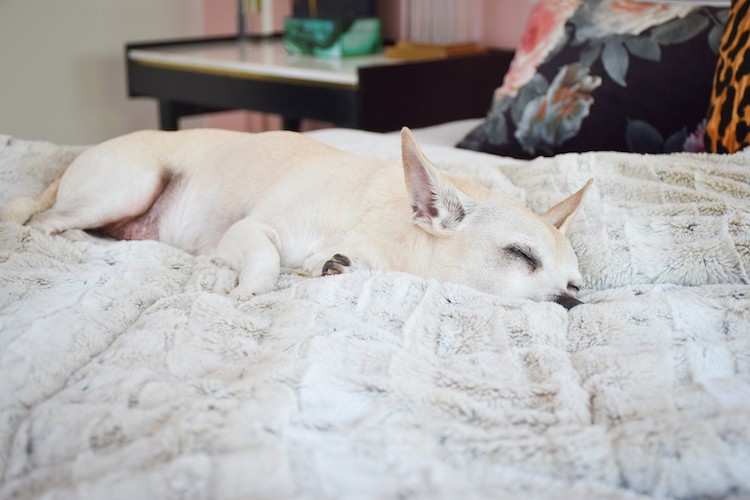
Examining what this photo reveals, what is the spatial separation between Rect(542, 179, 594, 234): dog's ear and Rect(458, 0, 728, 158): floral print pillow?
0.72 metres

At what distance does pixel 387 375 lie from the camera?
981 millimetres

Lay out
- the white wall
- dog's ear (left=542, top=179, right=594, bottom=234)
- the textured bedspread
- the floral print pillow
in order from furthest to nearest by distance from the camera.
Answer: the white wall, the floral print pillow, dog's ear (left=542, top=179, right=594, bottom=234), the textured bedspread

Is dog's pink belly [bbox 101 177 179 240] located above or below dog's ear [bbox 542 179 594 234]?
below

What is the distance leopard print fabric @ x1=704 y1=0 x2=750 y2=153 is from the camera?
1.74 m

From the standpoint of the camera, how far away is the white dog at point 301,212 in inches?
52.4

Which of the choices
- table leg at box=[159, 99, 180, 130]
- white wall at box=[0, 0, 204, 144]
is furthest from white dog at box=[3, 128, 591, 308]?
white wall at box=[0, 0, 204, 144]

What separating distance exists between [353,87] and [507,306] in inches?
74.9

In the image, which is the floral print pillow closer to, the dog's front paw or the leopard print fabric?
the leopard print fabric

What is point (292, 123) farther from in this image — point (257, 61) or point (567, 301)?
point (567, 301)

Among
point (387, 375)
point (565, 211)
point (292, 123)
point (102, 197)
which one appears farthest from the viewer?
point (292, 123)

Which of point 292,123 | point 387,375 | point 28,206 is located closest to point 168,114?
point 292,123

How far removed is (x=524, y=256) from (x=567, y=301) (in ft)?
0.35

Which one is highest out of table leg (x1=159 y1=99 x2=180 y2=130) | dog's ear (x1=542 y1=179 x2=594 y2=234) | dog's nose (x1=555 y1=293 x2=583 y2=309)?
dog's ear (x1=542 y1=179 x2=594 y2=234)

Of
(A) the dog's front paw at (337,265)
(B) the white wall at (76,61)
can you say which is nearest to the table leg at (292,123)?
(B) the white wall at (76,61)
